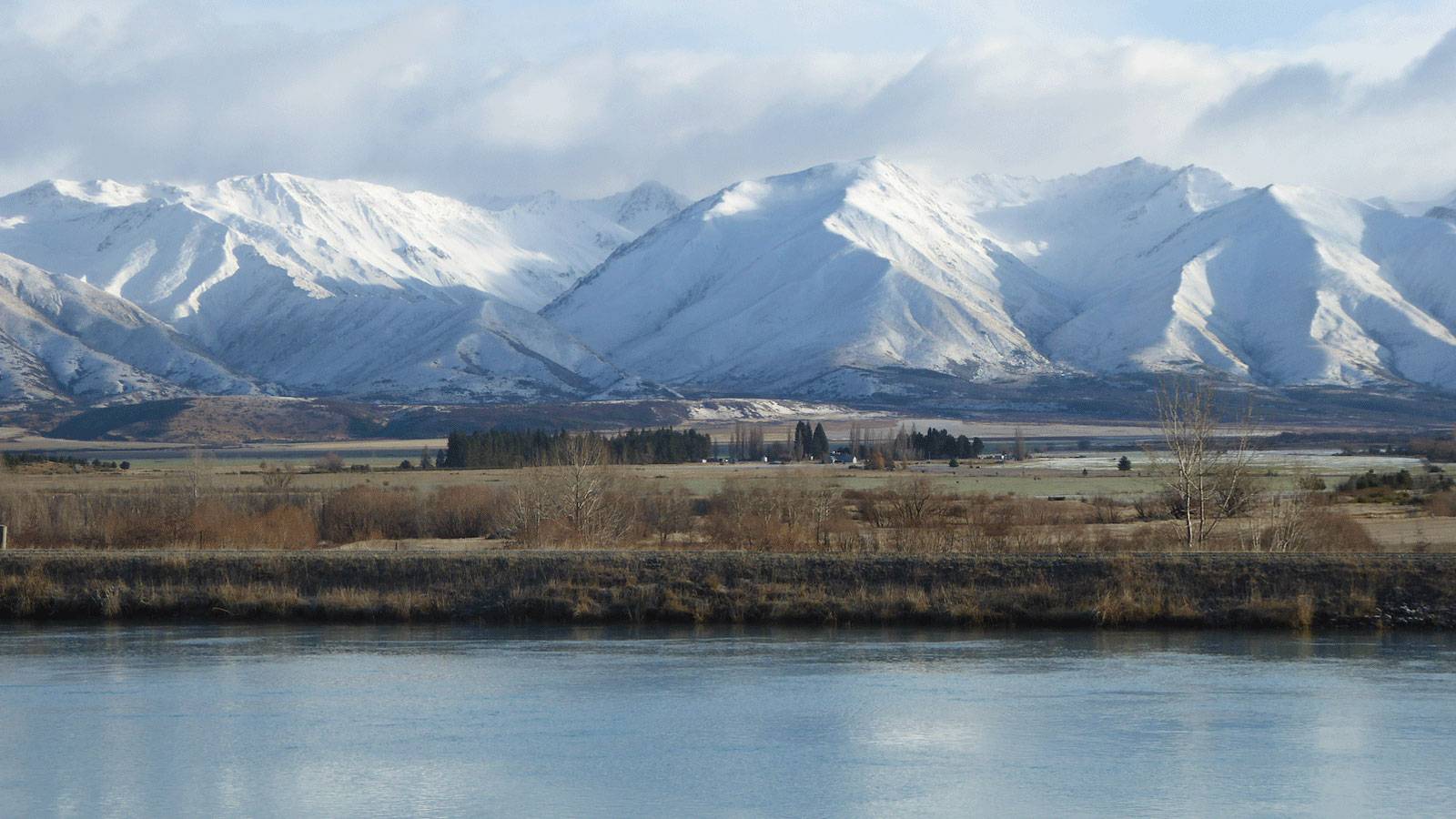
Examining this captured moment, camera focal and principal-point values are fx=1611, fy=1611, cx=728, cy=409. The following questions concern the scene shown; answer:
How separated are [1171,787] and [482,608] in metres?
23.3

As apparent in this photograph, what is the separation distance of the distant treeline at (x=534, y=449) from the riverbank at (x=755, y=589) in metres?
62.8

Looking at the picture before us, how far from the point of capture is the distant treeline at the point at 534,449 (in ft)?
398

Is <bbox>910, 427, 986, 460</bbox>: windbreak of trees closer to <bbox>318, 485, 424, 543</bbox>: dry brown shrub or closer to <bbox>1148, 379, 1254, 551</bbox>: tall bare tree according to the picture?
<bbox>318, 485, 424, 543</bbox>: dry brown shrub

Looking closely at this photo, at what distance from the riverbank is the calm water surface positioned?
61.5 inches

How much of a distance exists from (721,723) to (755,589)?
13.7 m

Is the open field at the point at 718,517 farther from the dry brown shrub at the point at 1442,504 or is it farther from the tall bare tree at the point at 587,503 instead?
the tall bare tree at the point at 587,503

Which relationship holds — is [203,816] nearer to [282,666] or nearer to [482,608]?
[282,666]

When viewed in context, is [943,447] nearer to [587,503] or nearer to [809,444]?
[809,444]

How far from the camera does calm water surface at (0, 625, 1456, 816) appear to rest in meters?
25.0

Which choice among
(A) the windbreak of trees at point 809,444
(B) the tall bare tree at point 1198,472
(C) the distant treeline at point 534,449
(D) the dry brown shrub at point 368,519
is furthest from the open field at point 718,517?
(A) the windbreak of trees at point 809,444

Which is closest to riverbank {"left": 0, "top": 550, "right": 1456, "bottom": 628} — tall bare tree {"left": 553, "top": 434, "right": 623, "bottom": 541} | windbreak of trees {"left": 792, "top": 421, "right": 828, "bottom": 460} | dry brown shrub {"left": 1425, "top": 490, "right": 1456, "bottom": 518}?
tall bare tree {"left": 553, "top": 434, "right": 623, "bottom": 541}

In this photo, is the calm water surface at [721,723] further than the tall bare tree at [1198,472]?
No

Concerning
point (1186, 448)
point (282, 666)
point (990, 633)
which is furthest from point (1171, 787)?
point (1186, 448)

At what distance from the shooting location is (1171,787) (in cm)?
2534
